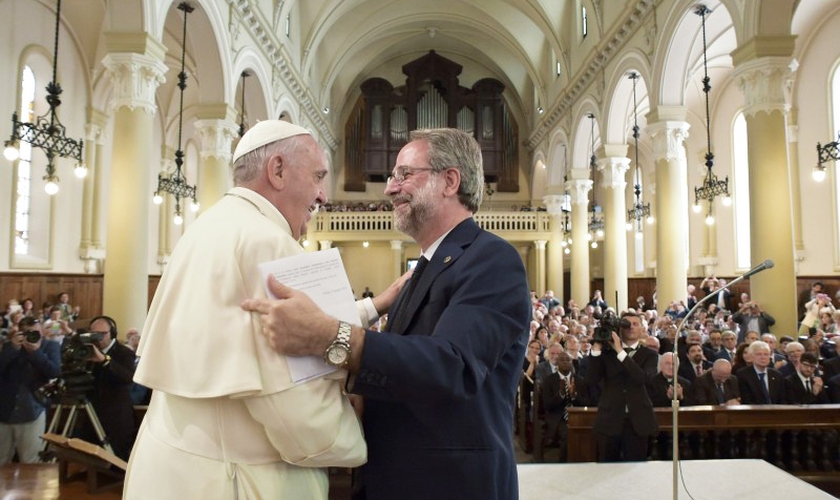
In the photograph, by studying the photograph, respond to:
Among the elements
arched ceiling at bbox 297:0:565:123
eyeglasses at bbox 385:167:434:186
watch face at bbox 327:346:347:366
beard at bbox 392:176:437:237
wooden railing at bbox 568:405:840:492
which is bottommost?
wooden railing at bbox 568:405:840:492

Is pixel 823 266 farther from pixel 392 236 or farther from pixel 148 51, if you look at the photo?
pixel 148 51

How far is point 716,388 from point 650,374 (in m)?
0.88

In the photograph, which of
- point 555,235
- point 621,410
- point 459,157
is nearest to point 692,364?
point 621,410

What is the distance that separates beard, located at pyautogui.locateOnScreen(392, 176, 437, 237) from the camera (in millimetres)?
1712

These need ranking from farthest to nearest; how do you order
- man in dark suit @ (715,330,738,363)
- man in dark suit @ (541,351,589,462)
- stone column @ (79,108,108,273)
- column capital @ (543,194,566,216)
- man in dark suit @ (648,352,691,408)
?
column capital @ (543,194,566,216) → stone column @ (79,108,108,273) → man in dark suit @ (715,330,738,363) → man in dark suit @ (541,351,589,462) → man in dark suit @ (648,352,691,408)

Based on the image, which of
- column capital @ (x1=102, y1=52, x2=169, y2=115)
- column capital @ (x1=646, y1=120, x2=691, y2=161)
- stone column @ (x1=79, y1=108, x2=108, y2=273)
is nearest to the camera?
column capital @ (x1=102, y1=52, x2=169, y2=115)

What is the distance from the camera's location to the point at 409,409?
1.49 metres

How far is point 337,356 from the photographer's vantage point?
4.18 ft

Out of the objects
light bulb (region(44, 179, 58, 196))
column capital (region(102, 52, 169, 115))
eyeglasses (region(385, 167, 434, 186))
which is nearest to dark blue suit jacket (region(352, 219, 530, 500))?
eyeglasses (region(385, 167, 434, 186))

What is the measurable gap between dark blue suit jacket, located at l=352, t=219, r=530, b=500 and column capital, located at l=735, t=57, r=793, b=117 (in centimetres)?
882

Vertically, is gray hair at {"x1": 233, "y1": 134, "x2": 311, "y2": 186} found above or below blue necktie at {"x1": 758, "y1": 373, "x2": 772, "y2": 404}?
above

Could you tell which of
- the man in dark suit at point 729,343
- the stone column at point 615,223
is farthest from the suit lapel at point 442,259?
the stone column at point 615,223

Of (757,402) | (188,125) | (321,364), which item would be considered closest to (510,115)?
(188,125)

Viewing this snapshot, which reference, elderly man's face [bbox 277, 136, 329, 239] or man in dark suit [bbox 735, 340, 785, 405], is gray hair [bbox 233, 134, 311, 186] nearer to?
elderly man's face [bbox 277, 136, 329, 239]
